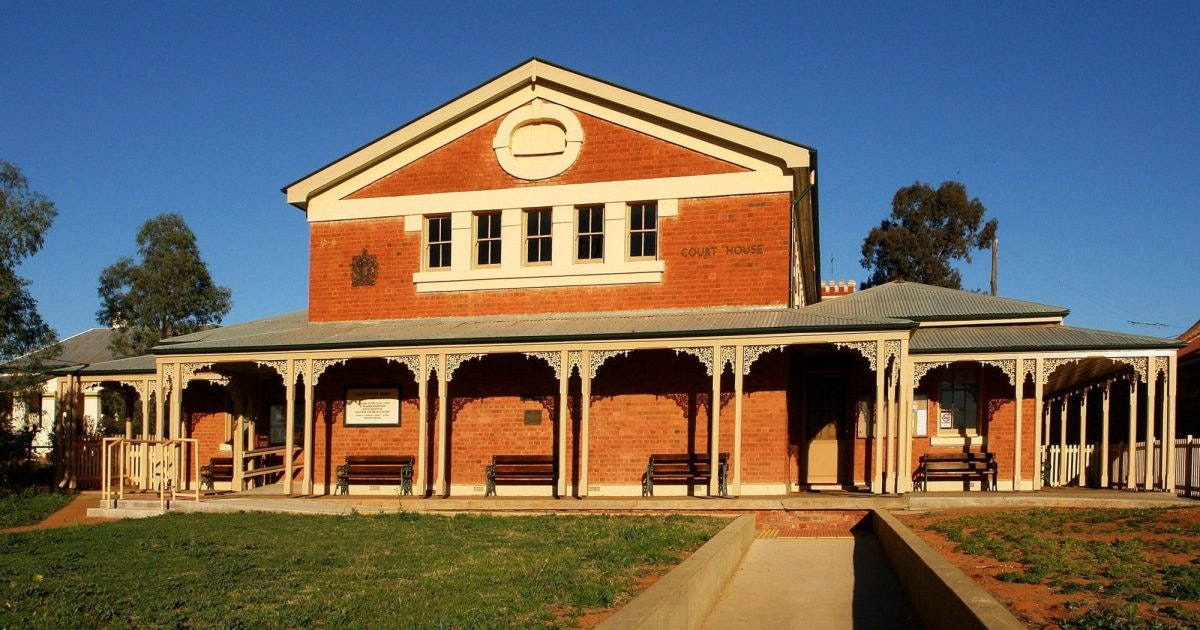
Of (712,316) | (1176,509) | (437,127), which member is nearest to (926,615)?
(1176,509)

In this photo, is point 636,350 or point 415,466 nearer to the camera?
point 636,350

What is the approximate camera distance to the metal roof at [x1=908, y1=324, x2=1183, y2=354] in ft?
63.1

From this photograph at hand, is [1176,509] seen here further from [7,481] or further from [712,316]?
[7,481]

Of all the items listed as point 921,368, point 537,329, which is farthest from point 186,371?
point 921,368

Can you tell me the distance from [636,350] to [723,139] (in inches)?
172

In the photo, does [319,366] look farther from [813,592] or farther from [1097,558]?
[1097,558]

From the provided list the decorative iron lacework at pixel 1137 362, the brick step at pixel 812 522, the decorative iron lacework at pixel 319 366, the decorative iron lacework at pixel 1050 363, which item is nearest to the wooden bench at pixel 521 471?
the decorative iron lacework at pixel 319 366

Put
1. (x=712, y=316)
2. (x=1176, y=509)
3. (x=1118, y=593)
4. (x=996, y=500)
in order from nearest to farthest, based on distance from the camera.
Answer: (x=1118, y=593)
(x=1176, y=509)
(x=996, y=500)
(x=712, y=316)

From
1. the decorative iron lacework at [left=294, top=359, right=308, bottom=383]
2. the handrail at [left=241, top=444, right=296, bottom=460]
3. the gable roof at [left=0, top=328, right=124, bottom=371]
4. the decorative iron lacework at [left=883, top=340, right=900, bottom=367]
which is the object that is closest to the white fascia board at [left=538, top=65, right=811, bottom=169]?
the decorative iron lacework at [left=883, top=340, right=900, bottom=367]

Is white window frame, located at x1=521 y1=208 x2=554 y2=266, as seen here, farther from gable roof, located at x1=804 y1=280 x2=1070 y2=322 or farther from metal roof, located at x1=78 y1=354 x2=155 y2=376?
metal roof, located at x1=78 y1=354 x2=155 y2=376

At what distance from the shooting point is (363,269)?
74.5 feet

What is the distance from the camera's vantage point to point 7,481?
23.7m

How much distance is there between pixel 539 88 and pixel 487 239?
10.7 feet

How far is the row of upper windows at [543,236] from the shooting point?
69.6ft
